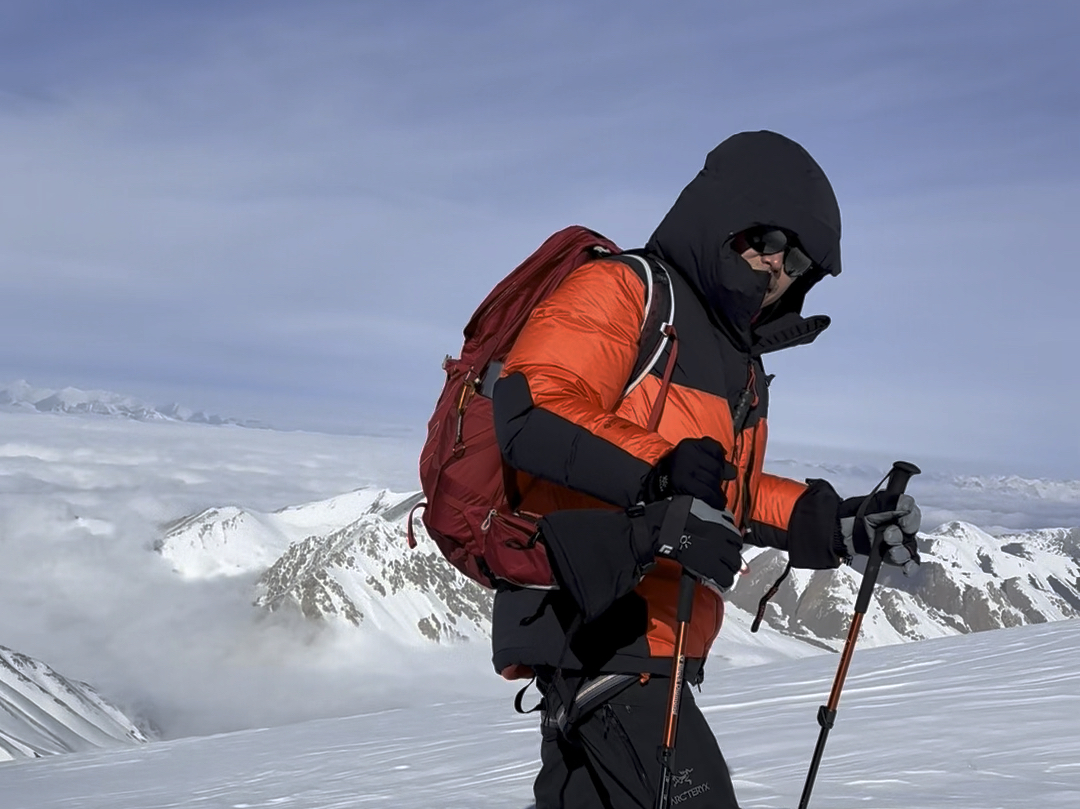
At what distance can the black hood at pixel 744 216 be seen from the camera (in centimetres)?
320

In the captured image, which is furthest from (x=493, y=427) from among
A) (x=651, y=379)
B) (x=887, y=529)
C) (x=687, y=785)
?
(x=887, y=529)

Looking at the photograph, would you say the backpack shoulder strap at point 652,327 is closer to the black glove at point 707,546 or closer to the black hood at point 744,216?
the black hood at point 744,216

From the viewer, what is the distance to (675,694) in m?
3.03

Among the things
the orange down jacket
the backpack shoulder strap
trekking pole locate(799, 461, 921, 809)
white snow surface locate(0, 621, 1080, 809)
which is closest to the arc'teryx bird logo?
the orange down jacket

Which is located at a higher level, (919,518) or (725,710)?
(919,518)

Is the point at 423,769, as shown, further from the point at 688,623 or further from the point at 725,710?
the point at 688,623

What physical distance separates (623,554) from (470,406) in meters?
0.66

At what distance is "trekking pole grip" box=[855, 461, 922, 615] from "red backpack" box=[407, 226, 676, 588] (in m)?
0.90

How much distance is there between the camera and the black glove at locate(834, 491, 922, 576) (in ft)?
11.2

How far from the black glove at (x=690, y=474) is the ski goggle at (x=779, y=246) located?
809mm

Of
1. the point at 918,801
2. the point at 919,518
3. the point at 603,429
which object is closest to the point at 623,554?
the point at 603,429

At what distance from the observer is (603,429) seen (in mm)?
2832

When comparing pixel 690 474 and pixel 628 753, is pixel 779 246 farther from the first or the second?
pixel 628 753

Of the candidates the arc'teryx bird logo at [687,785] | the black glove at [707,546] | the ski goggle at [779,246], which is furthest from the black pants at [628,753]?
the ski goggle at [779,246]
